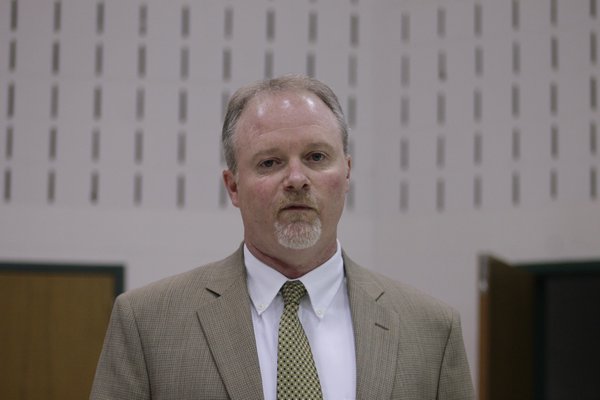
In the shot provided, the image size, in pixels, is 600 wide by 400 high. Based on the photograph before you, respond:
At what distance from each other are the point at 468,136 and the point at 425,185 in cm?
50

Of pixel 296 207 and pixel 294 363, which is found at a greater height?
pixel 296 207

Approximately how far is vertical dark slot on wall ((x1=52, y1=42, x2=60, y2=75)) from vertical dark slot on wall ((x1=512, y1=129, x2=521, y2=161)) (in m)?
3.50

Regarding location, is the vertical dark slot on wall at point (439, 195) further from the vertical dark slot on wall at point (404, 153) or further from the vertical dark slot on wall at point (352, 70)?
the vertical dark slot on wall at point (352, 70)

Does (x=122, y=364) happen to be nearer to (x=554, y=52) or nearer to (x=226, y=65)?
(x=226, y=65)

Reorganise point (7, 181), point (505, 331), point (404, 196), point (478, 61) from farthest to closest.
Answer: point (404, 196)
point (478, 61)
point (7, 181)
point (505, 331)

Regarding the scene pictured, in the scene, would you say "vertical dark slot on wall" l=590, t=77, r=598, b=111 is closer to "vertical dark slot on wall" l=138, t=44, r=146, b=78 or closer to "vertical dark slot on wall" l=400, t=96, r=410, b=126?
"vertical dark slot on wall" l=400, t=96, r=410, b=126

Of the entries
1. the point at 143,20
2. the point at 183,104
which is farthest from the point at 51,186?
the point at 143,20

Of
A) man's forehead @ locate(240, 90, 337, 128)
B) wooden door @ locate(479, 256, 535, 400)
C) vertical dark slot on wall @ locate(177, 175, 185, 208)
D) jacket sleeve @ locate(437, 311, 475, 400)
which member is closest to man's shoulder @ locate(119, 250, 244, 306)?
man's forehead @ locate(240, 90, 337, 128)

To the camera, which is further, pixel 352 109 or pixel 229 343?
pixel 352 109

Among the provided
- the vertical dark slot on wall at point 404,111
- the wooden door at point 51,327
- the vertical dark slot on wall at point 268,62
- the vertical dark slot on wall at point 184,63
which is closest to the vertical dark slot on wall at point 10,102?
the wooden door at point 51,327

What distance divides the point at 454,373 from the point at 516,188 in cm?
446

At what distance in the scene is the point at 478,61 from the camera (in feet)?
21.6

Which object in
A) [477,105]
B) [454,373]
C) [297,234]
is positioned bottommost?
[454,373]

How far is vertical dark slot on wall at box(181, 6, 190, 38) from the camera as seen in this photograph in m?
6.57
